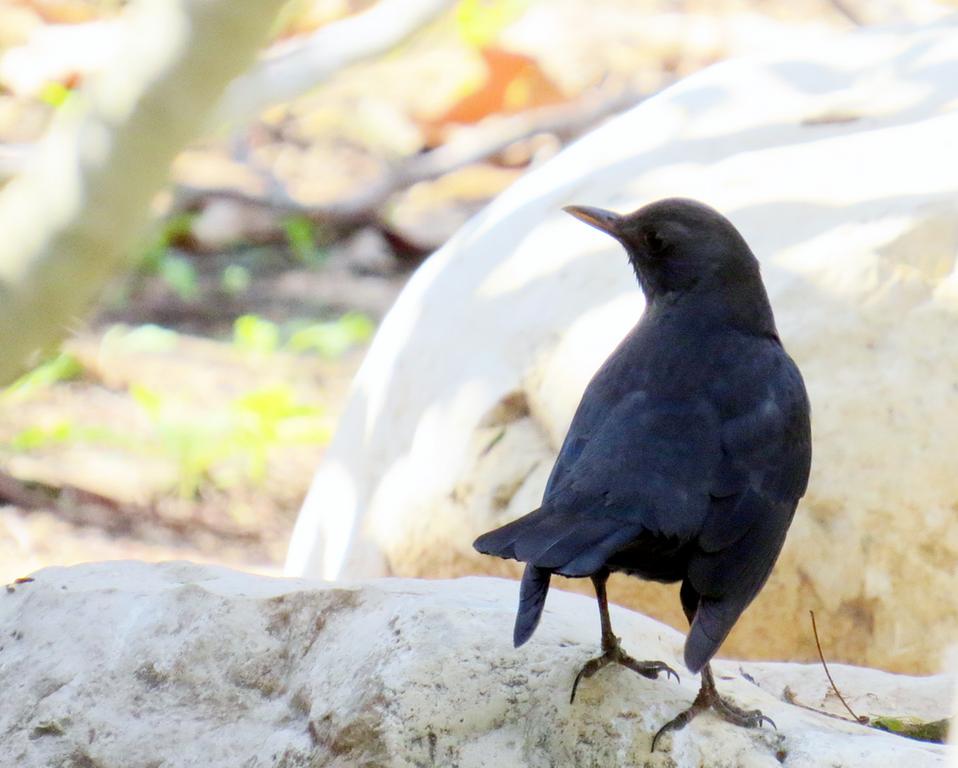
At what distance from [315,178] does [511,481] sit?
6030 mm

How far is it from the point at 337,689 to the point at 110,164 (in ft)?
4.18

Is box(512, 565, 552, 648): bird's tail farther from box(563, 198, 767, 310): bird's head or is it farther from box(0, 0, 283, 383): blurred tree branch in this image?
box(563, 198, 767, 310): bird's head

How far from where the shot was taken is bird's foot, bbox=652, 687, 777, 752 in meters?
3.01

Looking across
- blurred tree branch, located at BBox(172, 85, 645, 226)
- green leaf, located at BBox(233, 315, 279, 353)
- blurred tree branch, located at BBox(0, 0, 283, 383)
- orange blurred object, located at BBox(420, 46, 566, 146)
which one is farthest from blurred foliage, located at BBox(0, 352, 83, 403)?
blurred tree branch, located at BBox(0, 0, 283, 383)

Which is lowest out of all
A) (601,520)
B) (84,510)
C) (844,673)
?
(84,510)

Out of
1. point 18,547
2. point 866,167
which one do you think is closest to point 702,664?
point 866,167

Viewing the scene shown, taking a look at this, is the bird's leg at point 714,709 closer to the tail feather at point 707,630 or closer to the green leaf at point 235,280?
the tail feather at point 707,630

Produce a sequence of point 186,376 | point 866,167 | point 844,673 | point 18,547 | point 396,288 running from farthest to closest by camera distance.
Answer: point 396,288 < point 186,376 < point 18,547 < point 866,167 < point 844,673

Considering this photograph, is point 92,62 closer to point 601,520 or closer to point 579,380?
point 579,380

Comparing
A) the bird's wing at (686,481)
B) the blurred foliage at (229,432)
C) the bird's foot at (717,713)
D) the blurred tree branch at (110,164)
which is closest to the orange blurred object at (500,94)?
the blurred foliage at (229,432)

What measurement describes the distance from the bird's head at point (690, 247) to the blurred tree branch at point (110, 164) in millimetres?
1583

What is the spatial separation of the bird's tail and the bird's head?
1199 mm

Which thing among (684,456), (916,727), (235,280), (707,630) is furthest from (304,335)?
(707,630)

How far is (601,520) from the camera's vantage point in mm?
2951
